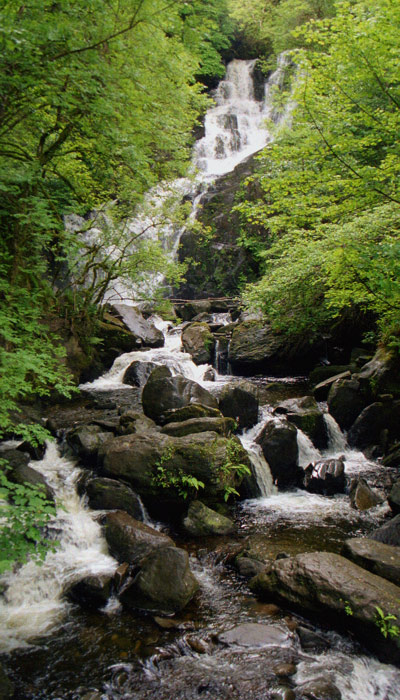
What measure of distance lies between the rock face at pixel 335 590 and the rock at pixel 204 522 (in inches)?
46.5

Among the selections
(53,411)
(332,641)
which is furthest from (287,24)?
(332,641)

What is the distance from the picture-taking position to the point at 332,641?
391 centimetres

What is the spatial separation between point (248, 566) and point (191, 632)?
1196 millimetres

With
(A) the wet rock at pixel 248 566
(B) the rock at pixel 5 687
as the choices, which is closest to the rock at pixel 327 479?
(A) the wet rock at pixel 248 566

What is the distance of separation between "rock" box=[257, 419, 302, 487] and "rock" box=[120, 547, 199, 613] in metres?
3.26

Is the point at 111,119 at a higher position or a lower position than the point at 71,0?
lower

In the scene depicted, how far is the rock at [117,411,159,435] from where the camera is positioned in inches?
288

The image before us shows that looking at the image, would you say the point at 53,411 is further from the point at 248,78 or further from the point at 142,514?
the point at 248,78

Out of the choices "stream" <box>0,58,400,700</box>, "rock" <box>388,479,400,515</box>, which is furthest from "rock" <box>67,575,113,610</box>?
"rock" <box>388,479,400,515</box>

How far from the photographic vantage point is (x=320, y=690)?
3334mm

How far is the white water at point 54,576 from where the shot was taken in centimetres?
413

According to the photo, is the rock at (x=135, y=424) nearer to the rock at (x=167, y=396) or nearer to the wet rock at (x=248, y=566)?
the rock at (x=167, y=396)

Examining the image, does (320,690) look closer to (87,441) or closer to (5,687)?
(5,687)

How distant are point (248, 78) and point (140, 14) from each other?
3261 cm
